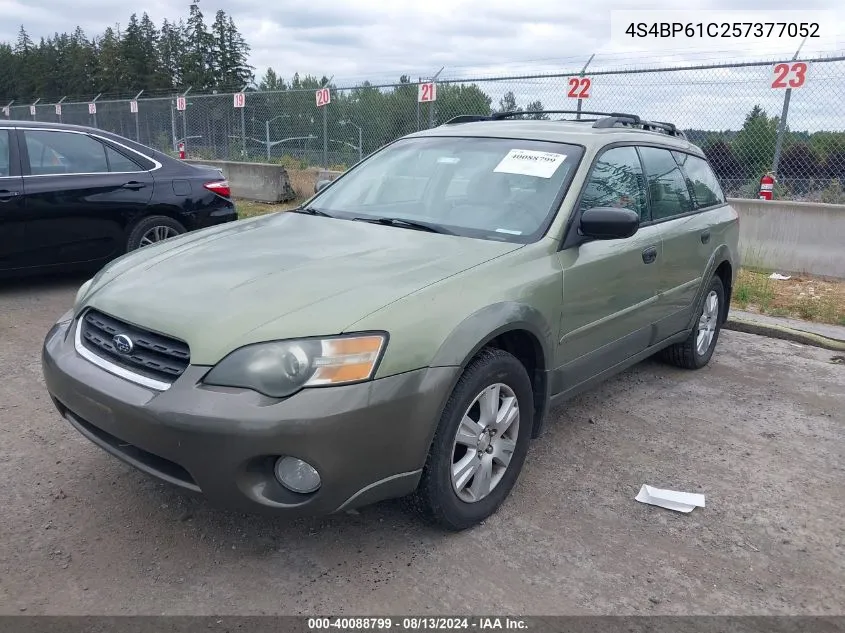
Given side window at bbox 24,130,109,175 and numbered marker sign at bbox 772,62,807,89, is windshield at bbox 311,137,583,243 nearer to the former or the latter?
side window at bbox 24,130,109,175

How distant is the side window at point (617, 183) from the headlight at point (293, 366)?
5.29ft

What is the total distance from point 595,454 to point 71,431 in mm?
2709

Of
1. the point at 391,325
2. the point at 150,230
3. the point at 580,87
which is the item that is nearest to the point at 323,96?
the point at 580,87

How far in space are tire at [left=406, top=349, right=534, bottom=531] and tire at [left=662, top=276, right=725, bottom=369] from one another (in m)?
2.23

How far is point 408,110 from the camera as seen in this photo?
41.7 ft

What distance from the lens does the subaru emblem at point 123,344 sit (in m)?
2.58

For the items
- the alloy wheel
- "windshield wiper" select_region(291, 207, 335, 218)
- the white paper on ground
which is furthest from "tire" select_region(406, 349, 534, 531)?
"windshield wiper" select_region(291, 207, 335, 218)

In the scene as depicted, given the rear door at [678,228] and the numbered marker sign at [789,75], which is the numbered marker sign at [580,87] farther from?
the rear door at [678,228]

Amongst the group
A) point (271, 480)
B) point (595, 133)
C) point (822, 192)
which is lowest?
point (271, 480)

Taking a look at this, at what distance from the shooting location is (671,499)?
3.26m

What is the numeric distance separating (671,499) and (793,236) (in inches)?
218

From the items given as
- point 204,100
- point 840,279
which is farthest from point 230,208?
point 204,100

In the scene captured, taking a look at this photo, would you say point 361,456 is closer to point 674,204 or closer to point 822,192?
point 674,204

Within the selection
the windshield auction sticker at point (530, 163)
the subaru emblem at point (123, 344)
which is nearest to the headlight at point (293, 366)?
the subaru emblem at point (123, 344)
